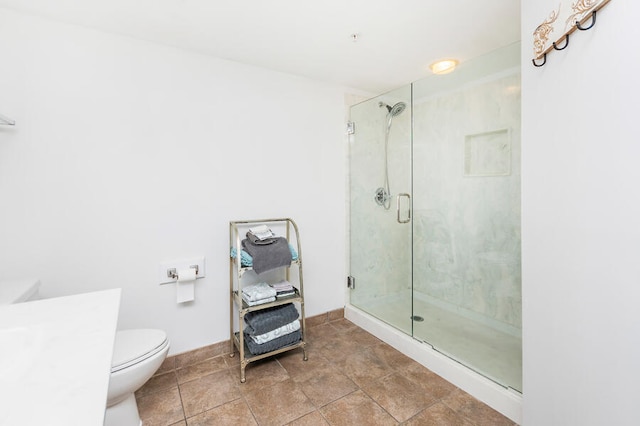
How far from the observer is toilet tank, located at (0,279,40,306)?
1270 millimetres

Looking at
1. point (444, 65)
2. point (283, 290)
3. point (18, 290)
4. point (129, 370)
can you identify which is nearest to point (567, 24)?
point (444, 65)

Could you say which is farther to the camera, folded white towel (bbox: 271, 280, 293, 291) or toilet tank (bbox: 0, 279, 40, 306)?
folded white towel (bbox: 271, 280, 293, 291)

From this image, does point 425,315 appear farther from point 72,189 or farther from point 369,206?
point 72,189

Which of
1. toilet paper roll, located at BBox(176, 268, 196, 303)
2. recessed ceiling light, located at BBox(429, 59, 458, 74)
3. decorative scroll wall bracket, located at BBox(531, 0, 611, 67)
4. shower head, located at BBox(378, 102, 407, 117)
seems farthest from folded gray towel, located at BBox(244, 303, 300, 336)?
recessed ceiling light, located at BBox(429, 59, 458, 74)

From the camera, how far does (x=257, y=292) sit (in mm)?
1951

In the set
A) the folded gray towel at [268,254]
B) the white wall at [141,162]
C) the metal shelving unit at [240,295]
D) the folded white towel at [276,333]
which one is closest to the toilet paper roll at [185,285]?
the white wall at [141,162]

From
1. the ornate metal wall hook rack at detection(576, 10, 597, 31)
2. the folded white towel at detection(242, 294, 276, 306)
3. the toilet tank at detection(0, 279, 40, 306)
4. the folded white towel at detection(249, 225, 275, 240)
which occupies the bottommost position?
the folded white towel at detection(242, 294, 276, 306)

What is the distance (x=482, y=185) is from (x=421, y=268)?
0.82 m

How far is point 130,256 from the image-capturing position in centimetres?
181

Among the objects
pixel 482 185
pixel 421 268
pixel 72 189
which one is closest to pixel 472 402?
pixel 421 268

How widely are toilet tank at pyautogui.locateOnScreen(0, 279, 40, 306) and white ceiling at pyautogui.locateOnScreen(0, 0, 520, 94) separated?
1.37 meters

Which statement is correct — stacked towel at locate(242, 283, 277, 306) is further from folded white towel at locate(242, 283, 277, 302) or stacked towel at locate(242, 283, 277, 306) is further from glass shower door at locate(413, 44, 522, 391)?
glass shower door at locate(413, 44, 522, 391)

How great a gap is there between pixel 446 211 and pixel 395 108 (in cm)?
92

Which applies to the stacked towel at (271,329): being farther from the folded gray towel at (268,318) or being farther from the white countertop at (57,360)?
the white countertop at (57,360)
